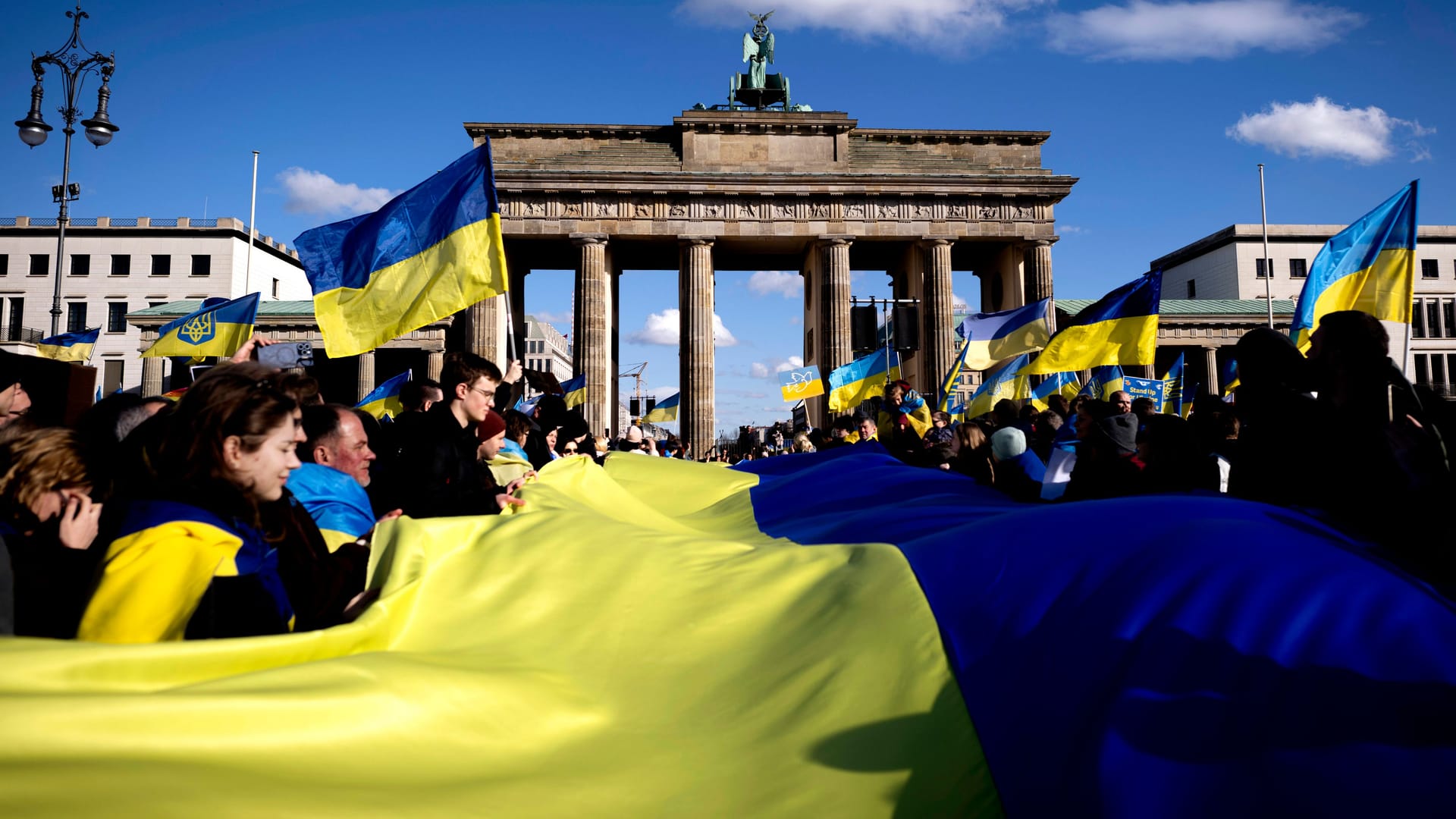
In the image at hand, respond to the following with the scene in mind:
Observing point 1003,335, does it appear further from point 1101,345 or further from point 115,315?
point 115,315

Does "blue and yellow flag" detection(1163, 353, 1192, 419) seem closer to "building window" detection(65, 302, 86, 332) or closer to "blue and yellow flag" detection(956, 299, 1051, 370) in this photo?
"blue and yellow flag" detection(956, 299, 1051, 370)

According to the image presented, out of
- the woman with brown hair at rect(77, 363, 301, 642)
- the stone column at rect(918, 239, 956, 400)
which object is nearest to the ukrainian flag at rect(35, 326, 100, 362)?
the woman with brown hair at rect(77, 363, 301, 642)

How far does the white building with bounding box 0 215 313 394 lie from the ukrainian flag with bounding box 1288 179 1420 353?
66067 millimetres

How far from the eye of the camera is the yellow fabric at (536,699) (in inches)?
61.2

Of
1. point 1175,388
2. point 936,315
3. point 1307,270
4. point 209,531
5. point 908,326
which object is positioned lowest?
point 209,531

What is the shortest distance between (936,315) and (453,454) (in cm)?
3557

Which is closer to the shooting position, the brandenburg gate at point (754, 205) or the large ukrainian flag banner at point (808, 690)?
the large ukrainian flag banner at point (808, 690)

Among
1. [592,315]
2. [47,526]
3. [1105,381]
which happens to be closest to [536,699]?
[47,526]

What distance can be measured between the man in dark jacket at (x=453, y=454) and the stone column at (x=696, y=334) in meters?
33.2

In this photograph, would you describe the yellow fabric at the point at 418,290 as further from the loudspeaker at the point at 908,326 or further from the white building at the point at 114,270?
the white building at the point at 114,270

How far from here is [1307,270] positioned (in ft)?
199

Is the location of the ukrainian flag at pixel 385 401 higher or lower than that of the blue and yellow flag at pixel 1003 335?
lower

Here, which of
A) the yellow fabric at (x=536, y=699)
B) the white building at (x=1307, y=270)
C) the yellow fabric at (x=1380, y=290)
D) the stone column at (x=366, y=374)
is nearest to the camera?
the yellow fabric at (x=536, y=699)

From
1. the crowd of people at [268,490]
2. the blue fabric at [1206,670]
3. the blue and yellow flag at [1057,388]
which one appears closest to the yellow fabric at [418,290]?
the crowd of people at [268,490]
